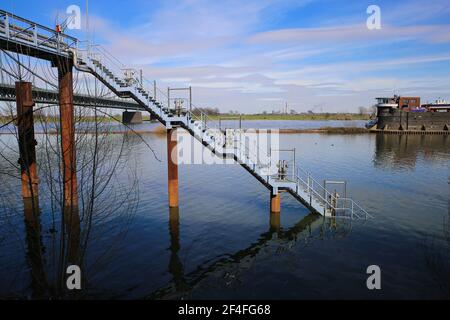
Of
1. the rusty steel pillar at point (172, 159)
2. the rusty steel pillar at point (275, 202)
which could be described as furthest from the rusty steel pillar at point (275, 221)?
the rusty steel pillar at point (172, 159)

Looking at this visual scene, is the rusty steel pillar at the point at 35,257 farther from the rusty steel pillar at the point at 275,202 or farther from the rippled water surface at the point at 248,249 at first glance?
the rusty steel pillar at the point at 275,202

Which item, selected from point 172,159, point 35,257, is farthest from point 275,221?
point 35,257

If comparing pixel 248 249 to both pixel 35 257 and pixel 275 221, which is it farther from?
pixel 35 257

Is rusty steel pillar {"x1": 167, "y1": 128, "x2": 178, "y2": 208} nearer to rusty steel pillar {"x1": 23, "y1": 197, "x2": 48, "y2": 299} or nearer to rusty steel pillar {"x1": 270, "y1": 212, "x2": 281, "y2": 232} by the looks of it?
rusty steel pillar {"x1": 270, "y1": 212, "x2": 281, "y2": 232}

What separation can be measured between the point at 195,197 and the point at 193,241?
976cm

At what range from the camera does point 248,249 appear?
706 inches

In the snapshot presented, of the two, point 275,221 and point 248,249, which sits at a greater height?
point 275,221

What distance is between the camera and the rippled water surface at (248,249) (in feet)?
45.1

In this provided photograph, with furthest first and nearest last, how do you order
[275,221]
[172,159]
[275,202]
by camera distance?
1. [275,202]
2. [172,159]
3. [275,221]

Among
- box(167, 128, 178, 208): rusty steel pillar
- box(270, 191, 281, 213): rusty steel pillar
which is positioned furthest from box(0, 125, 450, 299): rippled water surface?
box(167, 128, 178, 208): rusty steel pillar

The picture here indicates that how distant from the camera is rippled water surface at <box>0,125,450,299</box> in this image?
45.1 feet

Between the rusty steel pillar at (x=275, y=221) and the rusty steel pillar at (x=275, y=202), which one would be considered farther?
the rusty steel pillar at (x=275, y=202)
